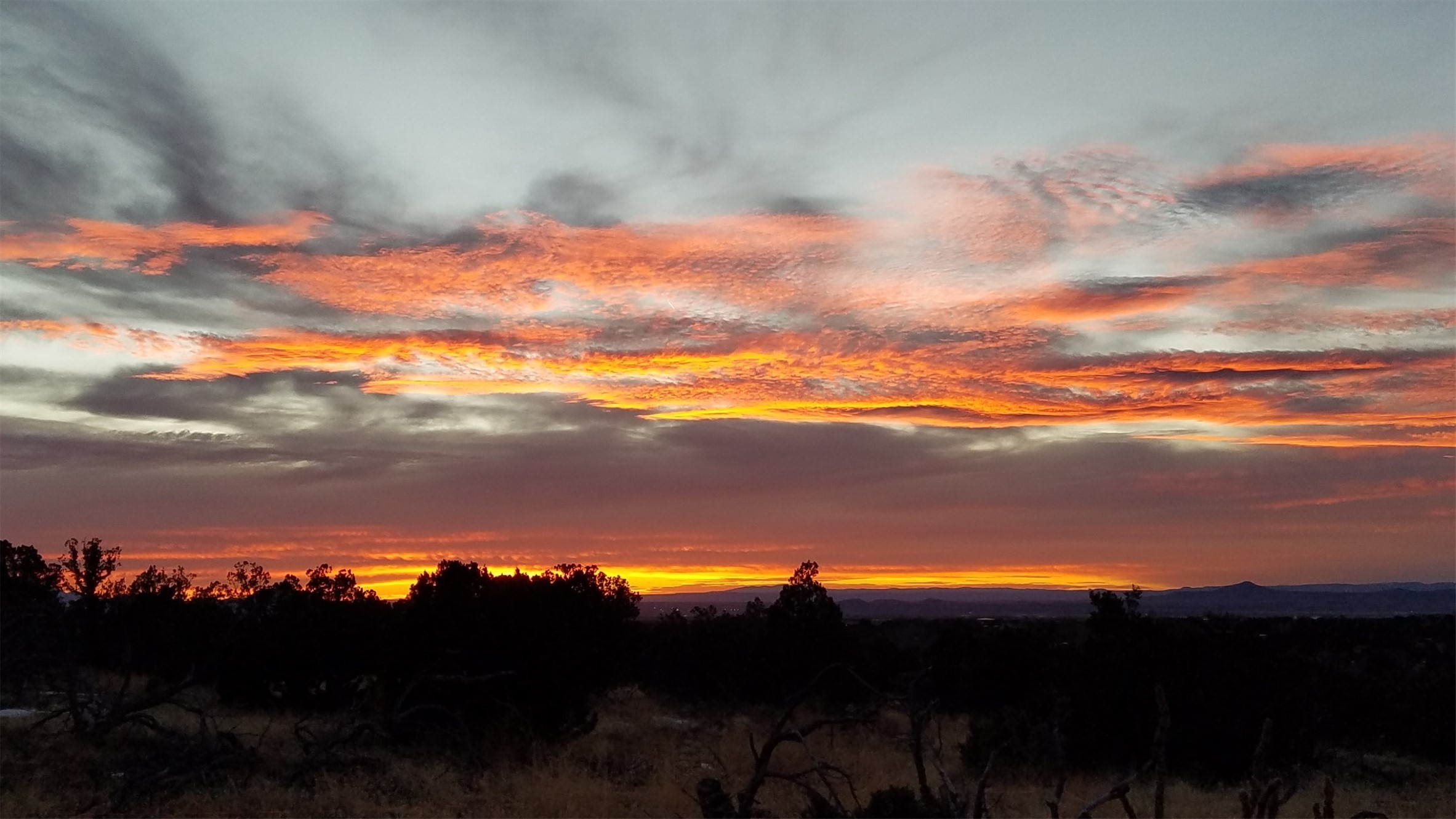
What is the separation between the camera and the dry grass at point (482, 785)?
14.6 metres

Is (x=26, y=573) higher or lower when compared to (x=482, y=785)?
higher

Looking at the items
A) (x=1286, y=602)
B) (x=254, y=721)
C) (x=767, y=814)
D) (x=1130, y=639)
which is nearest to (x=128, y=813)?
(x=767, y=814)

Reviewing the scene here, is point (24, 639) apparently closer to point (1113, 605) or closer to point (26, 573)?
point (26, 573)

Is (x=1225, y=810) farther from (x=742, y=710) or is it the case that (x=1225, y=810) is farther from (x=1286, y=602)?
(x=1286, y=602)

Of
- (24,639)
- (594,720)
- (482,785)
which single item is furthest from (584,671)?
(24,639)

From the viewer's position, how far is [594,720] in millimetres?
22391

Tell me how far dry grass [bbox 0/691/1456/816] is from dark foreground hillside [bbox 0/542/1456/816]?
0.23ft

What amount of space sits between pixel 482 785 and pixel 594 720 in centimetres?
552

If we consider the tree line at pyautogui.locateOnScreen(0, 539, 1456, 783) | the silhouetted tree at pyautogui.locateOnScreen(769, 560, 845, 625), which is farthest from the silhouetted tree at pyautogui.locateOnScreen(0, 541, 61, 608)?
the silhouetted tree at pyautogui.locateOnScreen(769, 560, 845, 625)

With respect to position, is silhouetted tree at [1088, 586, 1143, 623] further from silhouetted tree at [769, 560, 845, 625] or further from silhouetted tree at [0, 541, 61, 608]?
silhouetted tree at [0, 541, 61, 608]

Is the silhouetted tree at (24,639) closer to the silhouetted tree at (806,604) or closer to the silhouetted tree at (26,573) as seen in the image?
the silhouetted tree at (26,573)

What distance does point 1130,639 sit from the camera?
2298cm

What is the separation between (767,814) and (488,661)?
10.7m

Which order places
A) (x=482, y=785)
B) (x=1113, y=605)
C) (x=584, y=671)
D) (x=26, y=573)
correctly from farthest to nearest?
(x=26, y=573) → (x=1113, y=605) → (x=584, y=671) → (x=482, y=785)
